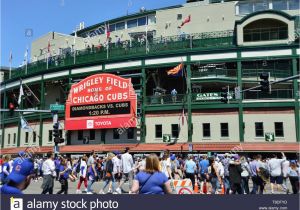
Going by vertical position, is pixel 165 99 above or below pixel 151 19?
below

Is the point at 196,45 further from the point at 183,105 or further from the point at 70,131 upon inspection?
the point at 70,131

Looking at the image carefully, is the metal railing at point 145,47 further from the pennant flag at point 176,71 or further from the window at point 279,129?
the window at point 279,129

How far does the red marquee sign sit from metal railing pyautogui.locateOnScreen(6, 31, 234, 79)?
2.94m

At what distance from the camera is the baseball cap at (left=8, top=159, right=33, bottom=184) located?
5.78m

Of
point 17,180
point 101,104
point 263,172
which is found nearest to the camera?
point 17,180

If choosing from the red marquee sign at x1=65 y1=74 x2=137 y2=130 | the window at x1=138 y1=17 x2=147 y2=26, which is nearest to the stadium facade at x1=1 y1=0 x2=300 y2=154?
the red marquee sign at x1=65 y1=74 x2=137 y2=130

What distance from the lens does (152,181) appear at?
7.00m

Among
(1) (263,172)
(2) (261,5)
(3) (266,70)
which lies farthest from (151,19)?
(1) (263,172)

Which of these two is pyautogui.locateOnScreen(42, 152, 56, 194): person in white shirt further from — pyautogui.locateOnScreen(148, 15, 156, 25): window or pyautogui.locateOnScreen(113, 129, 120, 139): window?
pyautogui.locateOnScreen(148, 15, 156, 25): window

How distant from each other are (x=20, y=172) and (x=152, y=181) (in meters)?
2.29

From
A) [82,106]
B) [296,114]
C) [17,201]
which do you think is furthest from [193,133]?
[17,201]

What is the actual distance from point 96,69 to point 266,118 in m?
17.8

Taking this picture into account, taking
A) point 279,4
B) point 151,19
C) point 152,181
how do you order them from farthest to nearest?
point 151,19 < point 279,4 < point 152,181

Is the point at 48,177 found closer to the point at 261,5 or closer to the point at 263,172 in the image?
the point at 263,172
